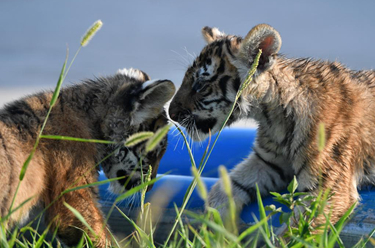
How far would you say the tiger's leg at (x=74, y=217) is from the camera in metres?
2.63

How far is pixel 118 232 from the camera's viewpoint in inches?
156

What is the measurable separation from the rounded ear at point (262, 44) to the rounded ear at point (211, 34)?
2.27ft

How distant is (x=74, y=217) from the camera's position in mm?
2643

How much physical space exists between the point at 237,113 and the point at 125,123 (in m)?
0.81

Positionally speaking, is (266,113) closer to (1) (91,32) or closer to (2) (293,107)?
(2) (293,107)

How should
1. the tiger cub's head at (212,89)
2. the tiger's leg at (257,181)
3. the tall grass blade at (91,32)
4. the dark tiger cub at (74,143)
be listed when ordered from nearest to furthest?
the tall grass blade at (91,32)
the dark tiger cub at (74,143)
the tiger cub's head at (212,89)
the tiger's leg at (257,181)

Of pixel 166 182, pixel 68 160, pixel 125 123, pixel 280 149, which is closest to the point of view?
pixel 68 160

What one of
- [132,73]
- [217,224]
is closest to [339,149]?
[132,73]

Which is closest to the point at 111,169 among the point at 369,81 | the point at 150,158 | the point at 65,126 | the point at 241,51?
the point at 150,158

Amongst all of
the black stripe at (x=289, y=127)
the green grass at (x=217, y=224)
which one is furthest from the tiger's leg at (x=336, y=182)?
the green grass at (x=217, y=224)

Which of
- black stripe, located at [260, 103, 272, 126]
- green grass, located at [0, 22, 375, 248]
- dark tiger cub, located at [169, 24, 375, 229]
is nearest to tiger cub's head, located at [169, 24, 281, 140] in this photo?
dark tiger cub, located at [169, 24, 375, 229]

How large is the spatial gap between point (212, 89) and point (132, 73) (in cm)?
58

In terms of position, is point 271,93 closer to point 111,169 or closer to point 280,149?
point 280,149

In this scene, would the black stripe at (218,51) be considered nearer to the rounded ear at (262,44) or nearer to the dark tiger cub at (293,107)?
the dark tiger cub at (293,107)
